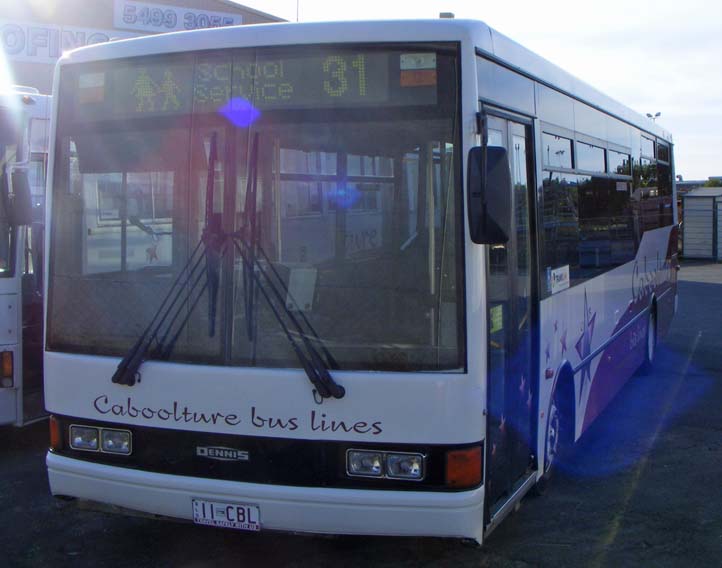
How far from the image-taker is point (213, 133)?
456 cm

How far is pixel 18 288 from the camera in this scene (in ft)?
23.5

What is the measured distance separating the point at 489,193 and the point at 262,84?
129cm

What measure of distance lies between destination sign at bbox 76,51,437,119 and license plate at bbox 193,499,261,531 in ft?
6.57

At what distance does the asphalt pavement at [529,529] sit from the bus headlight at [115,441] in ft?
2.70

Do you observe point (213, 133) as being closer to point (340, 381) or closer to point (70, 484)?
point (340, 381)

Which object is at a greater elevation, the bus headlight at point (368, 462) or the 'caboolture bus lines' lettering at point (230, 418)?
the 'caboolture bus lines' lettering at point (230, 418)

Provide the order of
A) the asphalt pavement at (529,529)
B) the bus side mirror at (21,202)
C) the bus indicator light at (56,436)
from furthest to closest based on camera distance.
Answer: the bus side mirror at (21,202)
the asphalt pavement at (529,529)
the bus indicator light at (56,436)

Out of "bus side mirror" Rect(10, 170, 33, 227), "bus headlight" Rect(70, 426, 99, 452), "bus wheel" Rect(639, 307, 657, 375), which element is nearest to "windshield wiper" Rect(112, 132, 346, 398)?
"bus headlight" Rect(70, 426, 99, 452)

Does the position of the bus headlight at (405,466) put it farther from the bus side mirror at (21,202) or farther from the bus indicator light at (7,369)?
the bus indicator light at (7,369)

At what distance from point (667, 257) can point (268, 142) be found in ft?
29.8

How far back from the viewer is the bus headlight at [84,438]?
15.8 ft

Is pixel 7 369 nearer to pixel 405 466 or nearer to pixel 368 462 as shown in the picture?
pixel 368 462

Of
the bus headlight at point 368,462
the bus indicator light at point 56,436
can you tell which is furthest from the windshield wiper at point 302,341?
the bus indicator light at point 56,436

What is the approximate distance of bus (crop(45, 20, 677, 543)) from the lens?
14.1 feet
